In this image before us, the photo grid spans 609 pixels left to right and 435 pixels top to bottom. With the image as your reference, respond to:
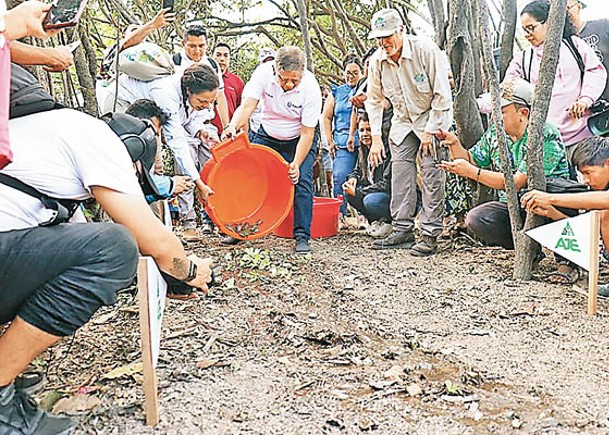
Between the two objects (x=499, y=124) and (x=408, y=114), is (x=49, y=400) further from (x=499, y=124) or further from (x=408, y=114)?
(x=408, y=114)

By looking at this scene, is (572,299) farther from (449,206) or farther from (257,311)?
(449,206)

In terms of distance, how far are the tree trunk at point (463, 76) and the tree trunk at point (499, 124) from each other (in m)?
1.04

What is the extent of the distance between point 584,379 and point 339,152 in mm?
3946

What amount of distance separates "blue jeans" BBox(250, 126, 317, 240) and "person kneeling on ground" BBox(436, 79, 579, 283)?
0.93m

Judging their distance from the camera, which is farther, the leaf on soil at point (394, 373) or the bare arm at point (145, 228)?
the leaf on soil at point (394, 373)

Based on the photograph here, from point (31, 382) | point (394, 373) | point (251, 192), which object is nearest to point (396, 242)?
point (251, 192)

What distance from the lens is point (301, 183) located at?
4.48 metres

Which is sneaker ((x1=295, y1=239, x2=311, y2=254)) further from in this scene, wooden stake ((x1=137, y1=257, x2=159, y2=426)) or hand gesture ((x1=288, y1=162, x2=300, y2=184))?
wooden stake ((x1=137, y1=257, x2=159, y2=426))

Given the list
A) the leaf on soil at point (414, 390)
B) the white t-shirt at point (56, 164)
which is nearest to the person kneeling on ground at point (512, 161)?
the leaf on soil at point (414, 390)

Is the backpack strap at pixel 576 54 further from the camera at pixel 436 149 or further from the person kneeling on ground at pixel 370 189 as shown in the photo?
the person kneeling on ground at pixel 370 189

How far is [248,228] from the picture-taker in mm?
4418

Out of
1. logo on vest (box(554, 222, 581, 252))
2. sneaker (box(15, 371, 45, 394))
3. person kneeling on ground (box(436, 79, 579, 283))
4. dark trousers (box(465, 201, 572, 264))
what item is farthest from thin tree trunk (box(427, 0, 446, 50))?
sneaker (box(15, 371, 45, 394))

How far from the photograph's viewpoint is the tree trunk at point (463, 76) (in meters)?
4.67

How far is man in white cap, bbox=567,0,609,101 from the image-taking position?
4.11 metres
